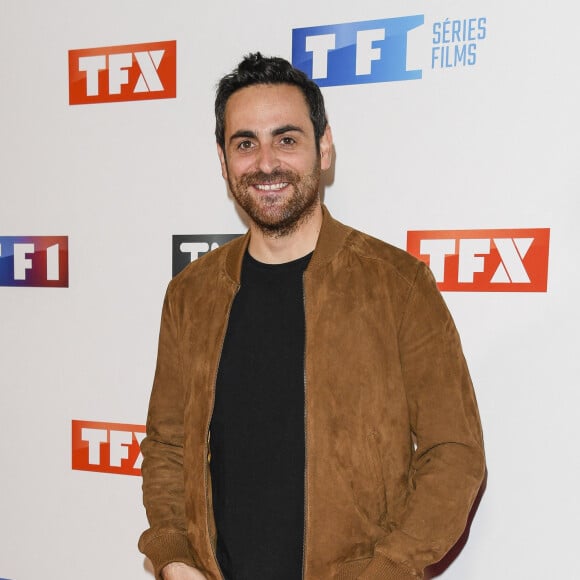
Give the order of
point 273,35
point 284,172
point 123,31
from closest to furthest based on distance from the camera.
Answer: point 284,172 < point 273,35 < point 123,31

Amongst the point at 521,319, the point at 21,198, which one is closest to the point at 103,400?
the point at 21,198

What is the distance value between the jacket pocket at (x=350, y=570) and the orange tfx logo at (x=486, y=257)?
868 millimetres

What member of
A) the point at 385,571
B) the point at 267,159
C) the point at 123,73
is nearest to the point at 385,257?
the point at 267,159

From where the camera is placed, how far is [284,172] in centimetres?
168

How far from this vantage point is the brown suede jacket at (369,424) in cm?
152

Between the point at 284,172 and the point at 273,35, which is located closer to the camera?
the point at 284,172

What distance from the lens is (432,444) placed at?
1.56m

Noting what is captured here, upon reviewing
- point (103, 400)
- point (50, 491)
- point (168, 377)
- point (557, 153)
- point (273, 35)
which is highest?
point (273, 35)

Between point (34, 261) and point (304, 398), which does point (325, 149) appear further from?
point (34, 261)

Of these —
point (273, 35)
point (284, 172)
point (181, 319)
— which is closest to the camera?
point (284, 172)

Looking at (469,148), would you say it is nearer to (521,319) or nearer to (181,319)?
(521,319)

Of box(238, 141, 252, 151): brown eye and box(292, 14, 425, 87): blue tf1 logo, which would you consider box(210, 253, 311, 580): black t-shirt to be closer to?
box(238, 141, 252, 151): brown eye

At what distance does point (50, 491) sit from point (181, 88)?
164 cm

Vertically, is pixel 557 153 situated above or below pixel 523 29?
below
